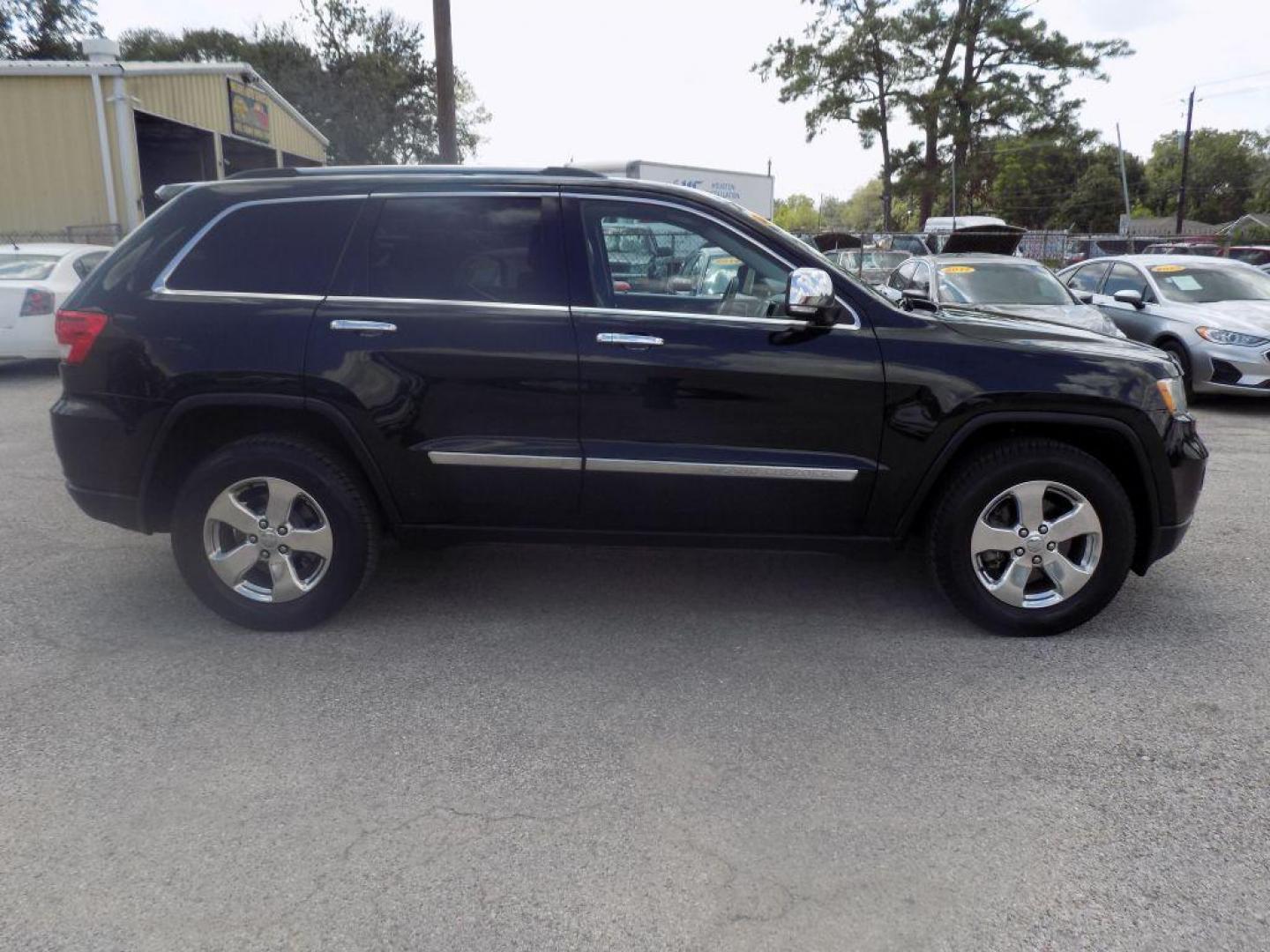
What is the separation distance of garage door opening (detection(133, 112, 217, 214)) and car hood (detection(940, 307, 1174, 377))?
2050 centimetres

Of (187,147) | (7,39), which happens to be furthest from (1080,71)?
(7,39)

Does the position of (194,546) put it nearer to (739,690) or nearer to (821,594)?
(739,690)

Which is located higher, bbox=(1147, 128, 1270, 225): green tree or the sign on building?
bbox=(1147, 128, 1270, 225): green tree

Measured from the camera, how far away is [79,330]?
12.8 feet

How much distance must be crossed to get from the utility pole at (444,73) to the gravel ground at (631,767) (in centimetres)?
1192

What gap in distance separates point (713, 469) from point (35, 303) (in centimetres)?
931

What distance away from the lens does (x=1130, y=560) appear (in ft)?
13.2

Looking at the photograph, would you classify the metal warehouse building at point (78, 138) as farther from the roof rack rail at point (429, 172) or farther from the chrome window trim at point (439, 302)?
the chrome window trim at point (439, 302)

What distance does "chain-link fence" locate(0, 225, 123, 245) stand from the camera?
17.9 metres

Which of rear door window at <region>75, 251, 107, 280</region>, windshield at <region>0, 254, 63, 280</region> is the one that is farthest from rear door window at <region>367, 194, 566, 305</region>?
rear door window at <region>75, 251, 107, 280</region>

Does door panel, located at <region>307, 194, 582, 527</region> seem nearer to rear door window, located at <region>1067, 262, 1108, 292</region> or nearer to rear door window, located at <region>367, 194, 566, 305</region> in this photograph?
rear door window, located at <region>367, 194, 566, 305</region>

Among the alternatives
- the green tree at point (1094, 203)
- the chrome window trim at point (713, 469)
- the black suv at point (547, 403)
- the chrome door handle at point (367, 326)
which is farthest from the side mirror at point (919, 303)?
the green tree at point (1094, 203)

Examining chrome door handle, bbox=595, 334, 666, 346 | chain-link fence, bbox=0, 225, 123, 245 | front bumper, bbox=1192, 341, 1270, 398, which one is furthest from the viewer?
chain-link fence, bbox=0, 225, 123, 245

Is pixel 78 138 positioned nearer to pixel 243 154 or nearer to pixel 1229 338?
pixel 243 154
